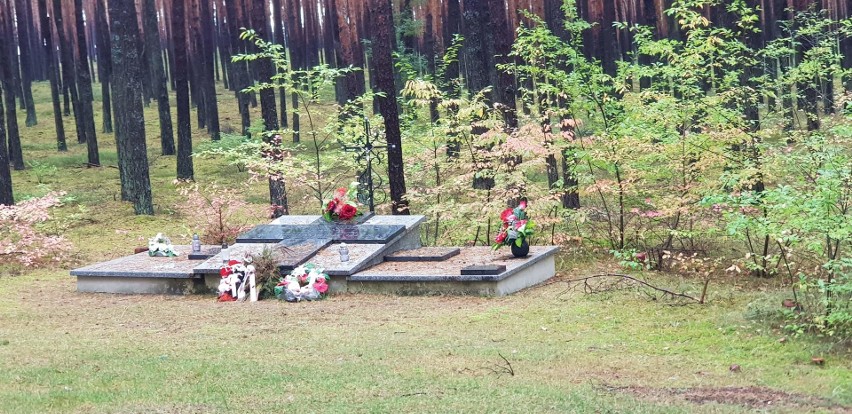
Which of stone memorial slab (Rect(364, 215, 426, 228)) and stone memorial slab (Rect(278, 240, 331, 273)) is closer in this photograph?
stone memorial slab (Rect(278, 240, 331, 273))

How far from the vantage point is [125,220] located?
21109 mm

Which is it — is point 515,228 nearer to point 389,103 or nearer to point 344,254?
point 344,254

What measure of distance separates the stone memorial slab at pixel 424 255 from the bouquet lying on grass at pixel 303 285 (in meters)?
1.46

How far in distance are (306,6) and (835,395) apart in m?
53.4

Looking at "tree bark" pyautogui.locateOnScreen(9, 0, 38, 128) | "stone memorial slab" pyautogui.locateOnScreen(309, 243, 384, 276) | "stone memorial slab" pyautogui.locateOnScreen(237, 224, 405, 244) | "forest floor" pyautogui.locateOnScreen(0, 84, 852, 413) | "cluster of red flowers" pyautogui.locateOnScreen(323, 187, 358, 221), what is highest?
"tree bark" pyautogui.locateOnScreen(9, 0, 38, 128)

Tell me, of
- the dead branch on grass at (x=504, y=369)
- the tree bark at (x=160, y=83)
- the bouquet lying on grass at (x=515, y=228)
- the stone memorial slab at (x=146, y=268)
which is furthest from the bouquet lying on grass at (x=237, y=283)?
the tree bark at (x=160, y=83)

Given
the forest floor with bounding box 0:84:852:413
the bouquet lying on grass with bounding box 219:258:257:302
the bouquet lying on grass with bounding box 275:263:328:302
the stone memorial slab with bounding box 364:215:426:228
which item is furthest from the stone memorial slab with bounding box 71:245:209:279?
the stone memorial slab with bounding box 364:215:426:228

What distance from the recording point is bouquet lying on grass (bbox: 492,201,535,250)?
1273 centimetres

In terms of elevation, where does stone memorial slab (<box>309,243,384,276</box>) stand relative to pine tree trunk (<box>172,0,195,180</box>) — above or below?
below

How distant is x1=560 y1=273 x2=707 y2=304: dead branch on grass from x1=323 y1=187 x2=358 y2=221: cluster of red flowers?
382 cm

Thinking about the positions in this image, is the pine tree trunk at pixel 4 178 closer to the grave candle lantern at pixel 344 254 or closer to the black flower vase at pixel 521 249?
the grave candle lantern at pixel 344 254

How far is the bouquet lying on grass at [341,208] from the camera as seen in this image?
48.2ft

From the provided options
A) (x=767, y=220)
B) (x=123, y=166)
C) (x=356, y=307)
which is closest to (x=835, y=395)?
(x=767, y=220)

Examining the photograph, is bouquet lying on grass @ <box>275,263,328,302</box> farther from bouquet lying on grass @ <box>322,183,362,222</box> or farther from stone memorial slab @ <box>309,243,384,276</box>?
bouquet lying on grass @ <box>322,183,362,222</box>
